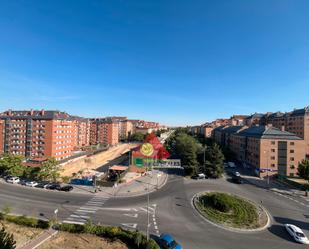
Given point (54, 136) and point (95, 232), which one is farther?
point (54, 136)

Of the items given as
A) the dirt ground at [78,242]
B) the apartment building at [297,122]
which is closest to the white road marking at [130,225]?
the dirt ground at [78,242]

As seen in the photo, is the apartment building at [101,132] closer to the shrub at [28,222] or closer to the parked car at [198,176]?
the parked car at [198,176]

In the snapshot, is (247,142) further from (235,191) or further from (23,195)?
(23,195)

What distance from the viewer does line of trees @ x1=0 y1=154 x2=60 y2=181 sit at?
44.8 m

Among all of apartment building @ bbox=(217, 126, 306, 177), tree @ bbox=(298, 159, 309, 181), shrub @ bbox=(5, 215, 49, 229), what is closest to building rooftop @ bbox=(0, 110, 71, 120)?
shrub @ bbox=(5, 215, 49, 229)

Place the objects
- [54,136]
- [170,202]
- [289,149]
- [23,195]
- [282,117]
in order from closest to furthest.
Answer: [170,202]
[23,195]
[289,149]
[54,136]
[282,117]

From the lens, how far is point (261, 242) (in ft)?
74.1

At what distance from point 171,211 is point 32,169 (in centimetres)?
3575

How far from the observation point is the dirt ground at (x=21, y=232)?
21388 millimetres

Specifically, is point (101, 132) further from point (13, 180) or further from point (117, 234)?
point (117, 234)

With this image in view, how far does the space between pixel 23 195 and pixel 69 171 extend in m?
23.9

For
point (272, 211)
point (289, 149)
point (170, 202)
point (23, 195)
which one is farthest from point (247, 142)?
point (23, 195)

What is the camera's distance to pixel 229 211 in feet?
101

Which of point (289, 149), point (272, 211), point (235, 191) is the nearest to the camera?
point (272, 211)
